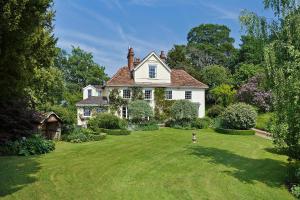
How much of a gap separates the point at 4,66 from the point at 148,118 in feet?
98.2

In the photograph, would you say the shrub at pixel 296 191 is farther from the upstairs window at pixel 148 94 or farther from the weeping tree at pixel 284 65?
the upstairs window at pixel 148 94

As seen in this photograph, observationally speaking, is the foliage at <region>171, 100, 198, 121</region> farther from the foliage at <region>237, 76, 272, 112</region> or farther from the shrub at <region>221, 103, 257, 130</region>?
the foliage at <region>237, 76, 272, 112</region>

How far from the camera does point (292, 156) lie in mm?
15188

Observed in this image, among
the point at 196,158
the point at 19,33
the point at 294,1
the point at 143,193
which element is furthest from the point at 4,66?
the point at 294,1

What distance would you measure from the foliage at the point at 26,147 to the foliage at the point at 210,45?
196 feet

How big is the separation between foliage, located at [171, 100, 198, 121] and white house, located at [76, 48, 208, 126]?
13.6 ft

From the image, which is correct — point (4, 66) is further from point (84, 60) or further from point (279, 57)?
point (84, 60)

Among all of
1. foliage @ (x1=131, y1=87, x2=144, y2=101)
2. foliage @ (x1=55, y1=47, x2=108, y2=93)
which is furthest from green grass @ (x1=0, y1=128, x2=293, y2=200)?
foliage @ (x1=55, y1=47, x2=108, y2=93)

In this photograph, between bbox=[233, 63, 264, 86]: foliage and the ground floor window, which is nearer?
the ground floor window

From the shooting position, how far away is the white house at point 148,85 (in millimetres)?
42125

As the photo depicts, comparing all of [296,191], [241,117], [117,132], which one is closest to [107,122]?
[117,132]

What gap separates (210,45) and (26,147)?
68757mm

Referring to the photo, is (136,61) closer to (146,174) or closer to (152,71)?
(152,71)

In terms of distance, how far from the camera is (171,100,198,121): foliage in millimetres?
38875
